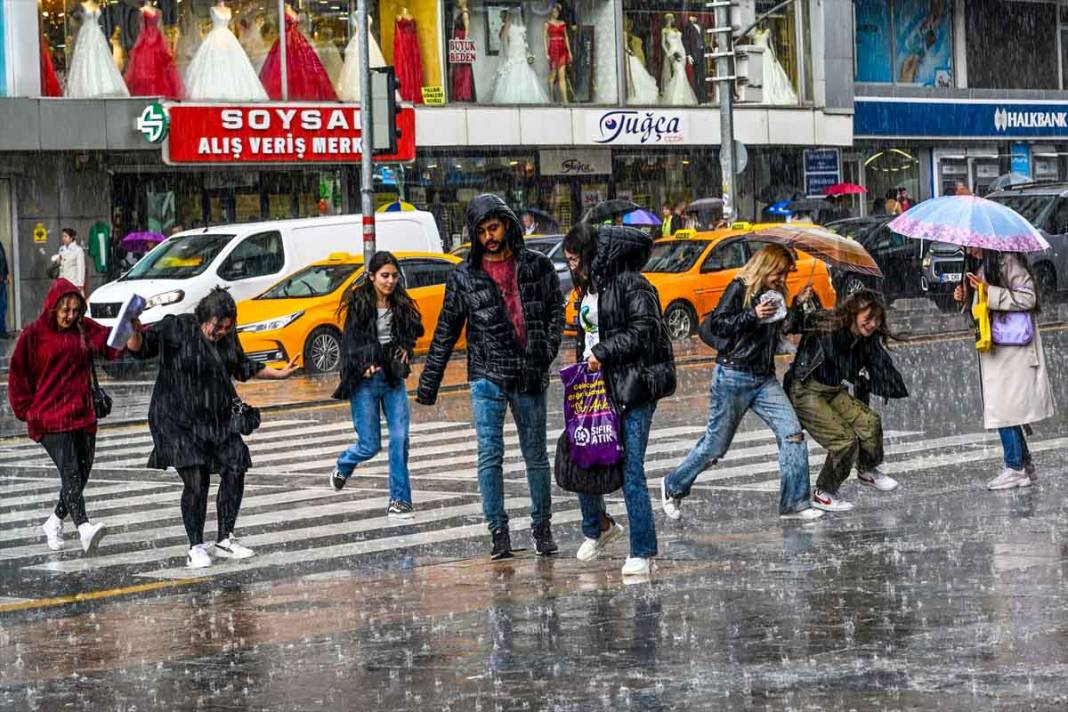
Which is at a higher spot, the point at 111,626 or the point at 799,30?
the point at 799,30

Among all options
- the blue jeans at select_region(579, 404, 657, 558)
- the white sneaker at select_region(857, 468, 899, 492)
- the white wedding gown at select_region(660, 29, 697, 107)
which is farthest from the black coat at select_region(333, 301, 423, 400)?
the white wedding gown at select_region(660, 29, 697, 107)

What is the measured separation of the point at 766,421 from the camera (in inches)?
460

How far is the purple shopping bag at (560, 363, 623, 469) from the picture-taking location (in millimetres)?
9586

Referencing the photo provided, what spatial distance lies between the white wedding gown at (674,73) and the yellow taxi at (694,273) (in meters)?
15.4

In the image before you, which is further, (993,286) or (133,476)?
(133,476)

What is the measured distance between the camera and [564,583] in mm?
9617

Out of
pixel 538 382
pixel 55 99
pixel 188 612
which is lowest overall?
pixel 188 612

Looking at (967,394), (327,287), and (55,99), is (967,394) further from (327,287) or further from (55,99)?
(55,99)

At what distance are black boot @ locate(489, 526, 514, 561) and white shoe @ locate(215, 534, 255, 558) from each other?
1480 millimetres

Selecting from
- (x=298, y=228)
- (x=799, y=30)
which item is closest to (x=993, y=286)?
(x=298, y=228)

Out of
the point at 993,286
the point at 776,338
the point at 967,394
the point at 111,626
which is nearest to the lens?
the point at 111,626

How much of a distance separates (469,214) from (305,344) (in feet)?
47.0

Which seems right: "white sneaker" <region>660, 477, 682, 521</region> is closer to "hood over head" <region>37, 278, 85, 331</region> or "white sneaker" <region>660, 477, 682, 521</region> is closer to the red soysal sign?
"hood over head" <region>37, 278, 85, 331</region>

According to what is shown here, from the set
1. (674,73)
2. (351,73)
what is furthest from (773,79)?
(351,73)
